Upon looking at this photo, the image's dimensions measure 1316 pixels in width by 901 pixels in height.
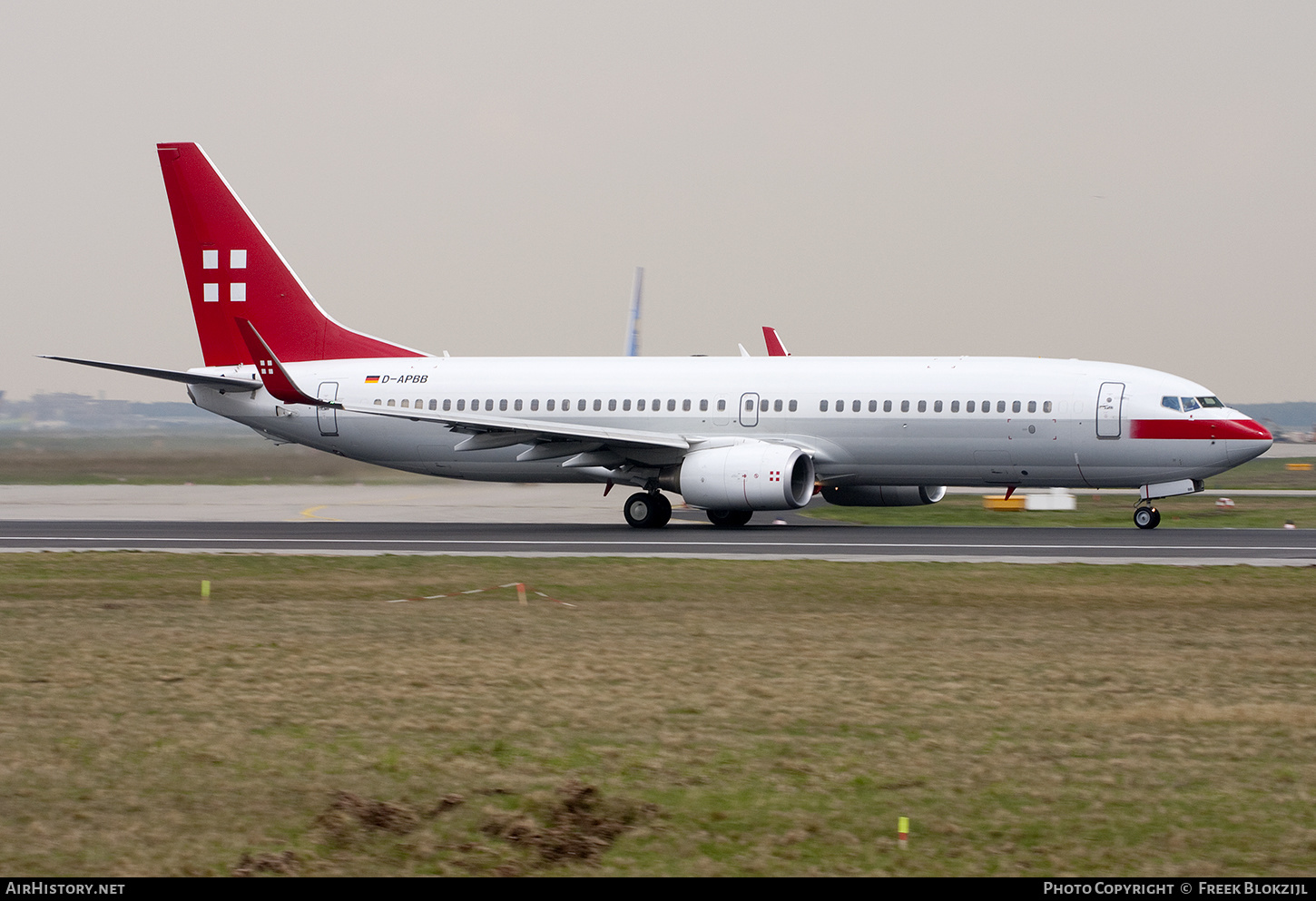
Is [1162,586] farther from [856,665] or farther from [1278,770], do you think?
[1278,770]

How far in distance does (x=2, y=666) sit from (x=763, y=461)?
18534mm

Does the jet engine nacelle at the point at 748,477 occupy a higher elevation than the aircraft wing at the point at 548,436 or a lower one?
lower

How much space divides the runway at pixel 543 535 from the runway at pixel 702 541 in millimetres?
34

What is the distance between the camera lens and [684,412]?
31.9 meters

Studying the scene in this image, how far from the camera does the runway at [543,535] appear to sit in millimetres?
24078

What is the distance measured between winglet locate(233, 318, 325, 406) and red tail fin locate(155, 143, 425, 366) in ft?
10.3

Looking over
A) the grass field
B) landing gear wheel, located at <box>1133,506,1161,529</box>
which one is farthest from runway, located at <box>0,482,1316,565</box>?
the grass field

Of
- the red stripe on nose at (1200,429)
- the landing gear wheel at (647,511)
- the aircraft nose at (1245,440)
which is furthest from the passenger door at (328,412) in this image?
the aircraft nose at (1245,440)

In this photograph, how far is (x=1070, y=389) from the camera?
29.0m

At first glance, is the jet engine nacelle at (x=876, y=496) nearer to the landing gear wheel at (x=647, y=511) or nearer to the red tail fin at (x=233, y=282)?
the landing gear wheel at (x=647, y=511)

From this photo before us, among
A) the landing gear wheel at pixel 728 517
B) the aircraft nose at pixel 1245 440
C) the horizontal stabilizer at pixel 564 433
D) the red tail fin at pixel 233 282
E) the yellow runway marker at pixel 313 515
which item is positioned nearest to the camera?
the aircraft nose at pixel 1245 440

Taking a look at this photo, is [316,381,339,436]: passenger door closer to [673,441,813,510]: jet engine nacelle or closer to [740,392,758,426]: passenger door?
[673,441,813,510]: jet engine nacelle

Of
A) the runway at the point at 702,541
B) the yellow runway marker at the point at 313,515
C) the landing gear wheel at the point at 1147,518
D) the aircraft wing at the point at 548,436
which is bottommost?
the yellow runway marker at the point at 313,515

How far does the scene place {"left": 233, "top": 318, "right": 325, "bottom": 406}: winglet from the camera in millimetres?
30281
